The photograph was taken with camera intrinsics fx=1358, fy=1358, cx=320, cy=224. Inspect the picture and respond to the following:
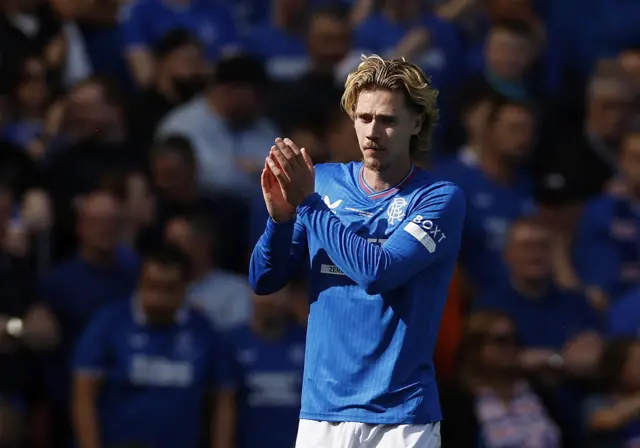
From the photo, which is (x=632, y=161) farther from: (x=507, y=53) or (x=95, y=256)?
(x=95, y=256)

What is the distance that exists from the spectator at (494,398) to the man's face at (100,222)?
2193 mm

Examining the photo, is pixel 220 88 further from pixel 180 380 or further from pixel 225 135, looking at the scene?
pixel 180 380

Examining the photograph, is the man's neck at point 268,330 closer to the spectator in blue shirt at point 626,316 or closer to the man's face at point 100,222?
the man's face at point 100,222

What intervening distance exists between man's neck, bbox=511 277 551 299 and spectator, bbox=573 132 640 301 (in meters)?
0.58

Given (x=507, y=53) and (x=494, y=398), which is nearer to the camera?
(x=494, y=398)

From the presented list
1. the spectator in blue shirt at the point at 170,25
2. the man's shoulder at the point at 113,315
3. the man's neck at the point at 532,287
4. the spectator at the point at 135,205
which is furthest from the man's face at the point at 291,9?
the man's shoulder at the point at 113,315

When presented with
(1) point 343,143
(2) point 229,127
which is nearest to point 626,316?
(1) point 343,143

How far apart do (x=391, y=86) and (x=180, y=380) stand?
13.0ft

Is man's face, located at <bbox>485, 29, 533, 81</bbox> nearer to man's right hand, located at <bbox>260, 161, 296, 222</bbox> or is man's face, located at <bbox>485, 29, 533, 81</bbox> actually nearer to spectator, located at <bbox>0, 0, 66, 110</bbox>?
spectator, located at <bbox>0, 0, 66, 110</bbox>

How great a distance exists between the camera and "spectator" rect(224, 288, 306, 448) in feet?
26.4

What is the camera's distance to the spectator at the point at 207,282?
27.3 feet

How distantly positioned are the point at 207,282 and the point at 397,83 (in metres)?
4.30

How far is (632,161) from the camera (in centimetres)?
896

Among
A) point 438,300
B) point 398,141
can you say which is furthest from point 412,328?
point 398,141
